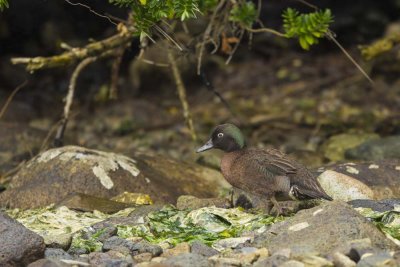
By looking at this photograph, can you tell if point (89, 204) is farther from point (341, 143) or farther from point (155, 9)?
point (341, 143)

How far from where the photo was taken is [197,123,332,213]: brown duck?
255 inches

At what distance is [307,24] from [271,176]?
1.81 metres

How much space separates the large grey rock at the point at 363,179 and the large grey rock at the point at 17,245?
8.60 feet

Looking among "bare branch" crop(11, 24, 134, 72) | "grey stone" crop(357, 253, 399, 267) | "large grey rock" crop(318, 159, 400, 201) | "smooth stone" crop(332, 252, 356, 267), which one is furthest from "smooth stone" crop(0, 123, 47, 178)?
"grey stone" crop(357, 253, 399, 267)

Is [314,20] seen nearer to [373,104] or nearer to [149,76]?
[373,104]

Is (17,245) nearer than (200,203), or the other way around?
(17,245)

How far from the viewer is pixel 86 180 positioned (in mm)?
7711

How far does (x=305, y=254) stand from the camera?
518 cm

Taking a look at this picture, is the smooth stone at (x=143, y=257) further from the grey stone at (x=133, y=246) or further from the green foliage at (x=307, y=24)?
the green foliage at (x=307, y=24)

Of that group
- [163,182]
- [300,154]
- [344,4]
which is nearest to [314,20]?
[163,182]

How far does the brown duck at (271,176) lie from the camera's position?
6484 mm

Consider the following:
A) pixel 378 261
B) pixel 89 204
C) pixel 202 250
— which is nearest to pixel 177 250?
pixel 202 250

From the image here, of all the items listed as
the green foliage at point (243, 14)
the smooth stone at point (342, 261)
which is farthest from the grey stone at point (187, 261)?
the green foliage at point (243, 14)

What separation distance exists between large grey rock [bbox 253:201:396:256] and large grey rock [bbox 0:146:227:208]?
2.38 meters
